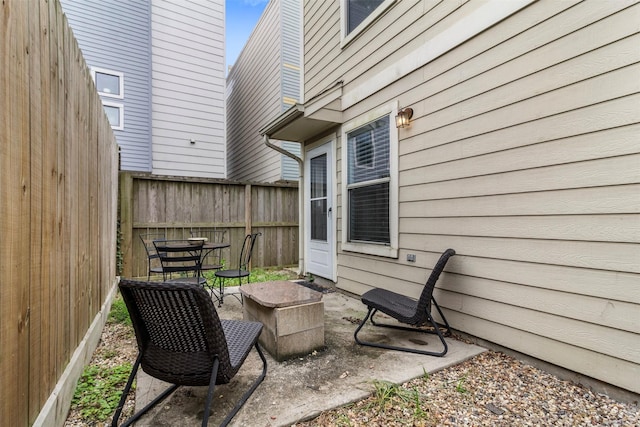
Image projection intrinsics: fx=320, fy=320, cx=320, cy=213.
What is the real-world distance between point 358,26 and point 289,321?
Answer: 362 centimetres

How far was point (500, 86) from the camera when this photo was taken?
8.12 ft

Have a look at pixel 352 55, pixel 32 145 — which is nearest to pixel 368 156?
pixel 352 55

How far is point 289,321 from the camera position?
7.73 feet

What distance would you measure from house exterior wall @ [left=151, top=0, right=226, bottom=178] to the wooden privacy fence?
2.52 m

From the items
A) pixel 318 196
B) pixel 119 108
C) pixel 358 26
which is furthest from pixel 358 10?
pixel 119 108

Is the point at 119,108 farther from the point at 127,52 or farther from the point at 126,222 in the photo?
the point at 126,222

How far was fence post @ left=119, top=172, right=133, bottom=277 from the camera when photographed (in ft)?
16.3

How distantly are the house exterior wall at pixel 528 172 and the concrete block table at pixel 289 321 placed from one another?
4.12ft

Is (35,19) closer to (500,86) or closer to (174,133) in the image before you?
(500,86)

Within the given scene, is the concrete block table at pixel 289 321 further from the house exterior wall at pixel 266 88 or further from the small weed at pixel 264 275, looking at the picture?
the house exterior wall at pixel 266 88

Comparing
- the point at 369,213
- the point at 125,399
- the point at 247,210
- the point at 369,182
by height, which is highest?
the point at 369,182

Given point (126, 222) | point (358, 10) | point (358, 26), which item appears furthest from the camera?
point (126, 222)

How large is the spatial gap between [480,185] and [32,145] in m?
2.81

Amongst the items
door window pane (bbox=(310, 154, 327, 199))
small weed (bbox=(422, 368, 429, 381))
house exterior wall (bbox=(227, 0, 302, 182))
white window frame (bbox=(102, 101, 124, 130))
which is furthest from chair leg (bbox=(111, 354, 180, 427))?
white window frame (bbox=(102, 101, 124, 130))
